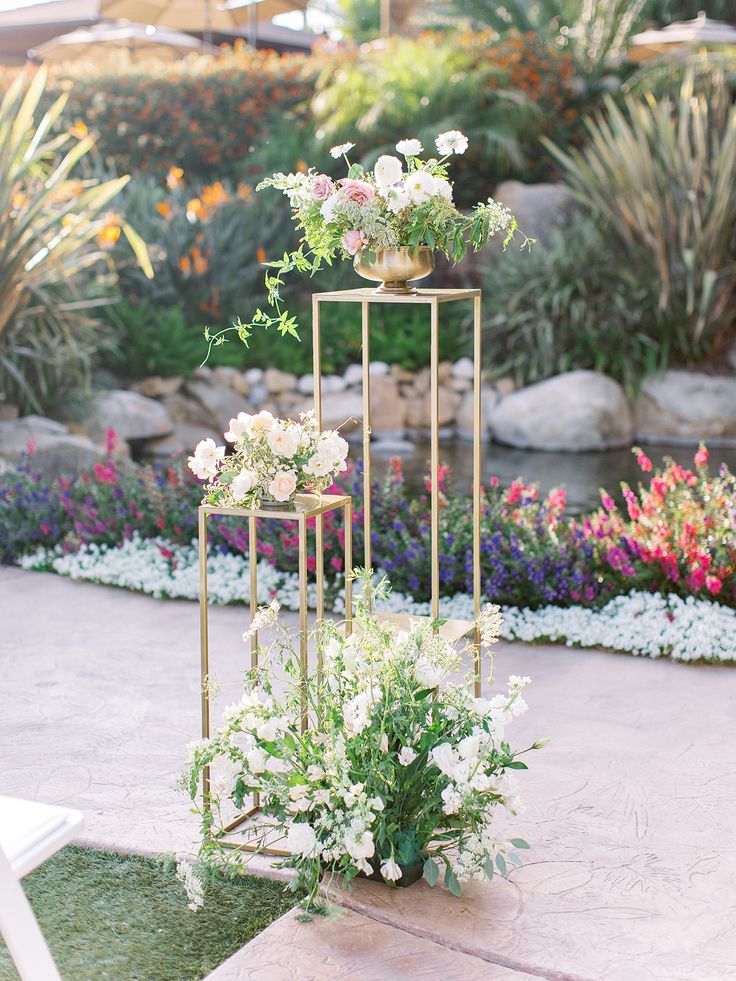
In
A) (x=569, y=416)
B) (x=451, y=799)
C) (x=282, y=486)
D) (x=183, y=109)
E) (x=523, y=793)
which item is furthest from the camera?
(x=183, y=109)

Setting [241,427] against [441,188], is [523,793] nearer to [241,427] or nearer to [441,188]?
[241,427]

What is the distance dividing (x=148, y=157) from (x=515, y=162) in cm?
353

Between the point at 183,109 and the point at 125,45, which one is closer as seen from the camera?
the point at 183,109

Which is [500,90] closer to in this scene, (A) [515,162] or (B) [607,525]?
(A) [515,162]

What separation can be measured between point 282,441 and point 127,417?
5.59 meters

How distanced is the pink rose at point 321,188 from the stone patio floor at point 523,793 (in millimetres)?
1582

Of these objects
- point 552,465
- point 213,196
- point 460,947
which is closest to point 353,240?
point 460,947

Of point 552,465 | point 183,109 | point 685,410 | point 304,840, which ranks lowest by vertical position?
point 552,465

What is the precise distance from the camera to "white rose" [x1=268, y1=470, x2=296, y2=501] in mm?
2918

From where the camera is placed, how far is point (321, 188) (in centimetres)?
297

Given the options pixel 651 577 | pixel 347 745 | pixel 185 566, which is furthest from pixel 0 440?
pixel 347 745

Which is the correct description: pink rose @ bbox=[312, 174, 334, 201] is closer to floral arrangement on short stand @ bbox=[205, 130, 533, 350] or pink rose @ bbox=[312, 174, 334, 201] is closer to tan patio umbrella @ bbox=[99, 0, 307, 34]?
floral arrangement on short stand @ bbox=[205, 130, 533, 350]

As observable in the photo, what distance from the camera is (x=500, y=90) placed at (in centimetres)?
1164

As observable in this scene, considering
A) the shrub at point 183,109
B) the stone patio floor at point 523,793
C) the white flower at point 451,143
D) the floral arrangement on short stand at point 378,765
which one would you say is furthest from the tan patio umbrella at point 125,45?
the floral arrangement on short stand at point 378,765
